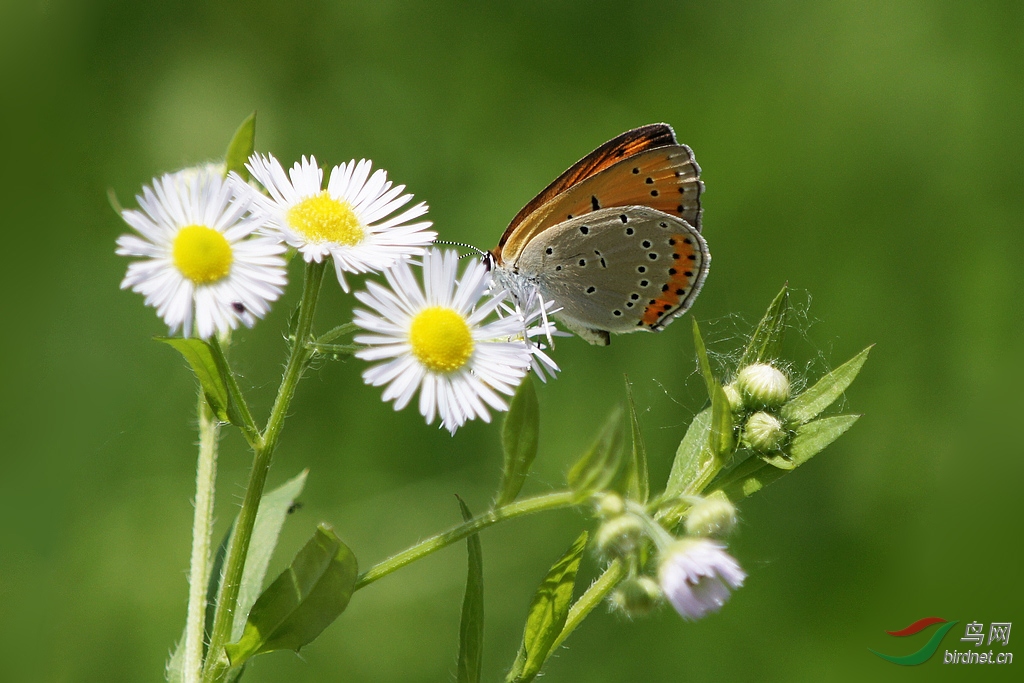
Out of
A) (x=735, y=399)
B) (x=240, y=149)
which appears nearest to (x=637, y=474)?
(x=735, y=399)

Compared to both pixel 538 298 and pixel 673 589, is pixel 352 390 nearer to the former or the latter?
pixel 538 298

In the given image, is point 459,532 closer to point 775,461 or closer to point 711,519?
point 711,519

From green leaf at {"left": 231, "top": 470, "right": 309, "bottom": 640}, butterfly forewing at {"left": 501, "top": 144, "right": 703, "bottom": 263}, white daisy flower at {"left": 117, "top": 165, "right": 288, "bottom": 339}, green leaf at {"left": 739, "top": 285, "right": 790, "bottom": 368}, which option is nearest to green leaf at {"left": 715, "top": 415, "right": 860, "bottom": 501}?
green leaf at {"left": 739, "top": 285, "right": 790, "bottom": 368}

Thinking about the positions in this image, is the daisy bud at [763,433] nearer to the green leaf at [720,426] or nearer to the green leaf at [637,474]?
the green leaf at [720,426]

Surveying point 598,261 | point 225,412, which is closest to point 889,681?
point 598,261

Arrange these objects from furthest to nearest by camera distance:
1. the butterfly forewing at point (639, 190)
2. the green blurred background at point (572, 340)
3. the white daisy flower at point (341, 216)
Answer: the green blurred background at point (572, 340) < the butterfly forewing at point (639, 190) < the white daisy flower at point (341, 216)

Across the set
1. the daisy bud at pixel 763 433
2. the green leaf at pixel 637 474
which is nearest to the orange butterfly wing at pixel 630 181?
the daisy bud at pixel 763 433
